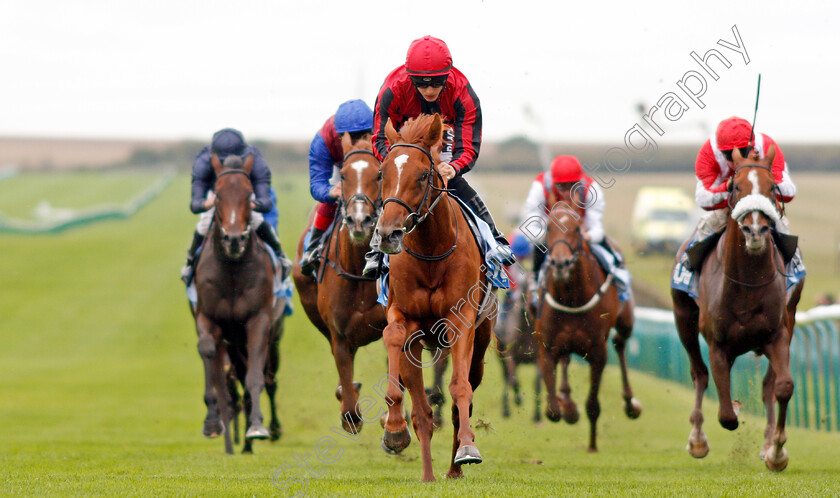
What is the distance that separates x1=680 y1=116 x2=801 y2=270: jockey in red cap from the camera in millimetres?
8164

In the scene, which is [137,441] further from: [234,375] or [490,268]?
[490,268]

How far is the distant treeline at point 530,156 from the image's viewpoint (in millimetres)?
10545

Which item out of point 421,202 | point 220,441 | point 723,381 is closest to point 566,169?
point 723,381

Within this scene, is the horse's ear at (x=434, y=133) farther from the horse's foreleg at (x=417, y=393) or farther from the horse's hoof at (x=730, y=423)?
the horse's hoof at (x=730, y=423)

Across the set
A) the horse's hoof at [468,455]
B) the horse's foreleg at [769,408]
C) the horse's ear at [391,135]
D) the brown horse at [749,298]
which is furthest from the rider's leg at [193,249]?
the horse's foreleg at [769,408]

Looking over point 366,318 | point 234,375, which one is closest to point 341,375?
point 366,318

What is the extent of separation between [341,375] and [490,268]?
193 centimetres

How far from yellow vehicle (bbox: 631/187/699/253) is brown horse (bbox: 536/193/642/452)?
29.3 m

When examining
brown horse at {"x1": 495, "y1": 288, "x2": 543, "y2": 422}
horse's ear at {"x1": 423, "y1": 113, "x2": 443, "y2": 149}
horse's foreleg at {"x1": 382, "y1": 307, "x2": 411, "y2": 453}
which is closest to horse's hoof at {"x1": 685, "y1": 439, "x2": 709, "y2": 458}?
horse's foreleg at {"x1": 382, "y1": 307, "x2": 411, "y2": 453}

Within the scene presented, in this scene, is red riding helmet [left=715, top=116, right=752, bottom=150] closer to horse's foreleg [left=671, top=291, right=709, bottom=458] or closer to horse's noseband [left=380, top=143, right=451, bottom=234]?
horse's foreleg [left=671, top=291, right=709, bottom=458]

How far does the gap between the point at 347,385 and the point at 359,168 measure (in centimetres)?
189

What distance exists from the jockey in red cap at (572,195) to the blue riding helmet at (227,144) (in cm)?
270

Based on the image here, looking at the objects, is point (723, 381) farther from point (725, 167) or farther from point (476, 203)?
point (476, 203)

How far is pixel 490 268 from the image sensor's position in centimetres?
734
